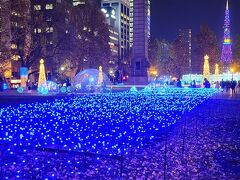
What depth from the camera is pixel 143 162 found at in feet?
26.0

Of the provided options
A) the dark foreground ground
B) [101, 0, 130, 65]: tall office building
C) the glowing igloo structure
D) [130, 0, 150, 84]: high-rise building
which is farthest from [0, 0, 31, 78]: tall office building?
[101, 0, 130, 65]: tall office building

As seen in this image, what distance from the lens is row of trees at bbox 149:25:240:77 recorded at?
67250 mm

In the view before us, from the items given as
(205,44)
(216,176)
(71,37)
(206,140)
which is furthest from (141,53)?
(216,176)

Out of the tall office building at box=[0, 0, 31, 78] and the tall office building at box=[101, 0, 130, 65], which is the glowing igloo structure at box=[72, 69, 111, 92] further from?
the tall office building at box=[101, 0, 130, 65]

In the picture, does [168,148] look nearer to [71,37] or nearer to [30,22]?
[30,22]

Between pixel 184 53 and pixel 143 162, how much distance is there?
7045 cm

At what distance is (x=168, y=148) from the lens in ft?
30.9

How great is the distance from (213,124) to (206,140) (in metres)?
3.61

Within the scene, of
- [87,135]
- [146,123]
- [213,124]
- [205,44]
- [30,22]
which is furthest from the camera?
[205,44]

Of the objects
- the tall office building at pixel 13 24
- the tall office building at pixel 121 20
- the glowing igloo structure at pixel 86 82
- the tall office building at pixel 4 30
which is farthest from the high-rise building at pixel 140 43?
the tall office building at pixel 121 20

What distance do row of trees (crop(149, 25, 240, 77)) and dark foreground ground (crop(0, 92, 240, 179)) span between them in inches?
2314

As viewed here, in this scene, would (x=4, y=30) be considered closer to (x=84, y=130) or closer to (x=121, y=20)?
(x=84, y=130)

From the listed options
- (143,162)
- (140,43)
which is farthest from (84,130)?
(140,43)

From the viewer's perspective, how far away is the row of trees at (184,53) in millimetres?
67250
